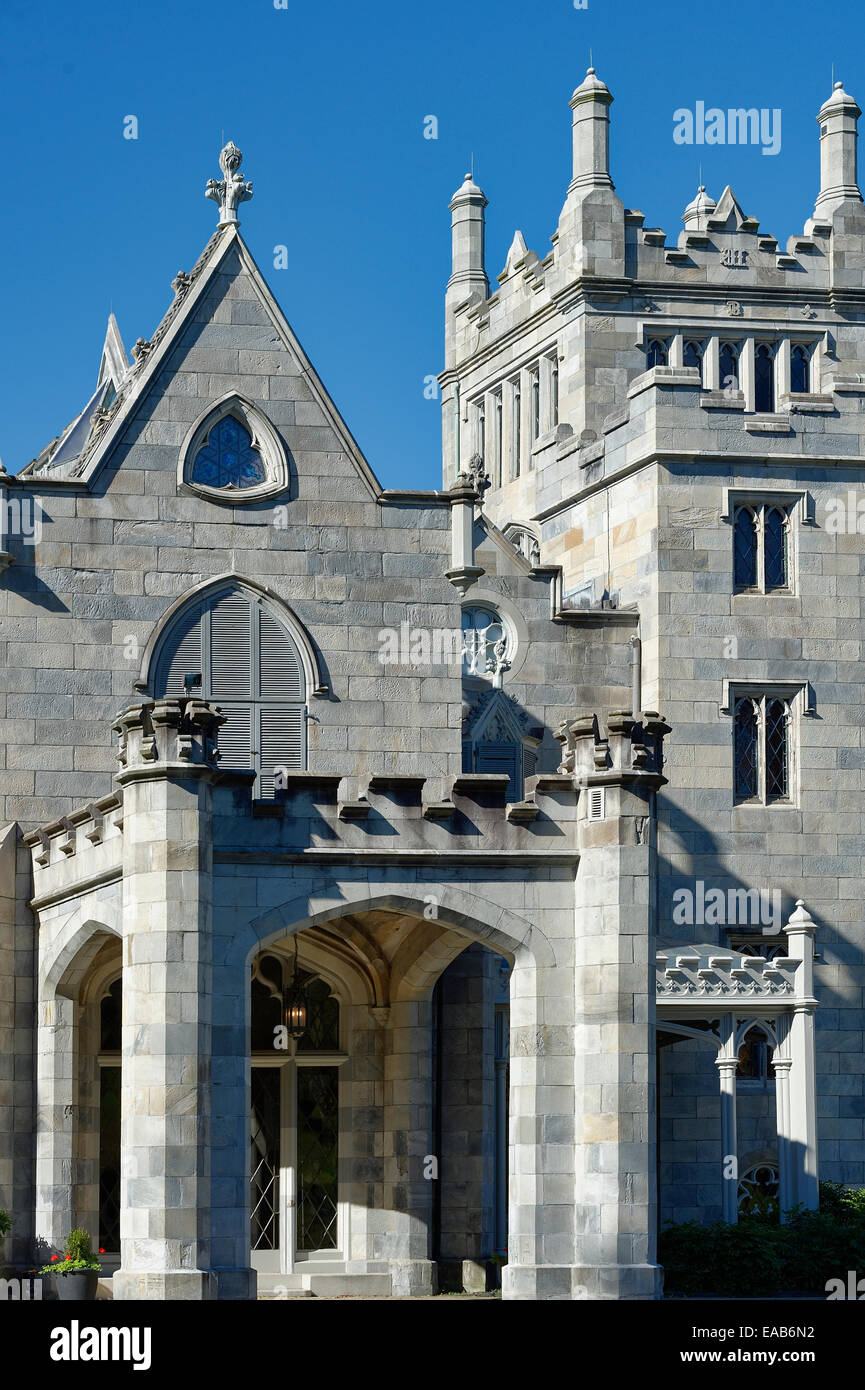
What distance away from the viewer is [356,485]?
38906 mm

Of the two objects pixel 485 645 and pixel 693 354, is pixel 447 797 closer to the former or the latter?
pixel 485 645

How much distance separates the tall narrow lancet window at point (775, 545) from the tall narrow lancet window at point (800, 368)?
6920 mm

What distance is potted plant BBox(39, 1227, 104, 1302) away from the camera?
1356 inches

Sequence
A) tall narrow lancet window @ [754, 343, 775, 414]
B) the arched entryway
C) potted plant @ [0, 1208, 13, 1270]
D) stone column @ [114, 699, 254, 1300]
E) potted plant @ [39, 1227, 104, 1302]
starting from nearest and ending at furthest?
stone column @ [114, 699, 254, 1300] → potted plant @ [39, 1227, 104, 1302] → potted plant @ [0, 1208, 13, 1270] → the arched entryway → tall narrow lancet window @ [754, 343, 775, 414]

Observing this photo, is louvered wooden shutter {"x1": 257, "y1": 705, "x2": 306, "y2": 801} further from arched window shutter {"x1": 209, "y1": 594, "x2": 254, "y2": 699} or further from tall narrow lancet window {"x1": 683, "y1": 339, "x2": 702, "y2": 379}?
tall narrow lancet window {"x1": 683, "y1": 339, "x2": 702, "y2": 379}

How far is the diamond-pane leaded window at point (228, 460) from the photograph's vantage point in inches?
1521

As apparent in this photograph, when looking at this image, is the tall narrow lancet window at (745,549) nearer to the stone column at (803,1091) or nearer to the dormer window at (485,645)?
the dormer window at (485,645)

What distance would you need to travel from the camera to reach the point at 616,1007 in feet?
106

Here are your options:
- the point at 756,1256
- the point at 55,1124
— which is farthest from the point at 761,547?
the point at 55,1124

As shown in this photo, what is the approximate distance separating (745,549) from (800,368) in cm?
773

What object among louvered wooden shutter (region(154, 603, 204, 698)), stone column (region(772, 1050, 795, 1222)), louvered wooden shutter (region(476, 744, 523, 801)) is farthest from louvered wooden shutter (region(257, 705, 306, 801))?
stone column (region(772, 1050, 795, 1222))

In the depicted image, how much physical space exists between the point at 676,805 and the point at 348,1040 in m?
6.83

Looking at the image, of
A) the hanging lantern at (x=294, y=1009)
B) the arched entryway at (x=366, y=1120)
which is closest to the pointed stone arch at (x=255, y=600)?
the arched entryway at (x=366, y=1120)

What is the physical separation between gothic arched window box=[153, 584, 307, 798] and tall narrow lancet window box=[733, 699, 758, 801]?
26.4 feet
